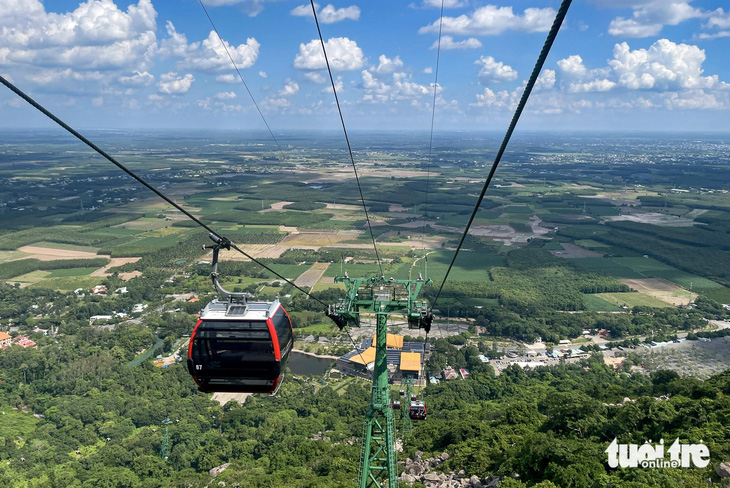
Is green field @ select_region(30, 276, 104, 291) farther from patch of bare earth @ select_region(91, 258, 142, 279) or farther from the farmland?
patch of bare earth @ select_region(91, 258, 142, 279)

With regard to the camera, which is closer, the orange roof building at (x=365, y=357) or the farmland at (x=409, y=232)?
the orange roof building at (x=365, y=357)

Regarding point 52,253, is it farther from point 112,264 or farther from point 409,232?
point 409,232

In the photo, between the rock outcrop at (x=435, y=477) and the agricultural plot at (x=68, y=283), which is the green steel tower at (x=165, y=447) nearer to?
the rock outcrop at (x=435, y=477)

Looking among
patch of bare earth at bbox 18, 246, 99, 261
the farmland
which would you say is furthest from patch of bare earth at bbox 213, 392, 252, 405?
patch of bare earth at bbox 18, 246, 99, 261

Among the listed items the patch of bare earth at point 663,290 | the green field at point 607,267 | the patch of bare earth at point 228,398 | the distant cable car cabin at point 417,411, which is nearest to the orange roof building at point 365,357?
the patch of bare earth at point 228,398

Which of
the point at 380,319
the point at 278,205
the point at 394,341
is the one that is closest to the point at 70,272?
the point at 394,341

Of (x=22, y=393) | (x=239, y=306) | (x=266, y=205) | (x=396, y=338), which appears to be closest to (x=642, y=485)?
(x=239, y=306)

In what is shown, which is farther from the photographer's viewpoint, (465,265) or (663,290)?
(465,265)
